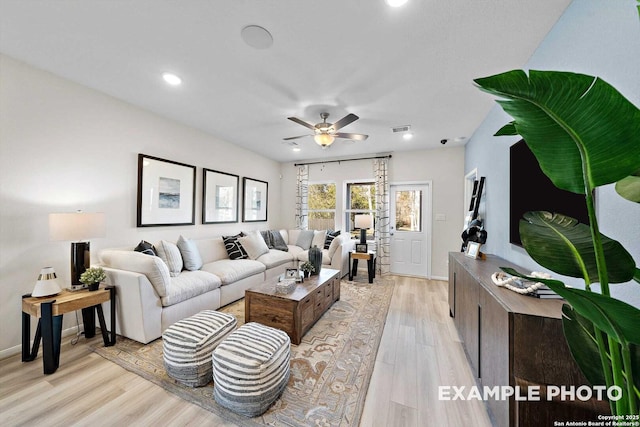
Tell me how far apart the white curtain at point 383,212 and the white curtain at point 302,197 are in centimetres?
175

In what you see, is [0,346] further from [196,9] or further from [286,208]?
[286,208]

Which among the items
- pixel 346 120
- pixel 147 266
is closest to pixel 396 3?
pixel 346 120

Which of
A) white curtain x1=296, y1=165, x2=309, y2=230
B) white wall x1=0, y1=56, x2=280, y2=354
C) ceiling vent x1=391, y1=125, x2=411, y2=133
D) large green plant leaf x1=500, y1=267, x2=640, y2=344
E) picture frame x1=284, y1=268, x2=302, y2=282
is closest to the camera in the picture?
large green plant leaf x1=500, y1=267, x2=640, y2=344

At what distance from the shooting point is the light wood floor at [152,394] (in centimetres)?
148

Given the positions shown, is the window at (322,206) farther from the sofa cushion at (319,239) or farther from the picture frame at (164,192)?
the picture frame at (164,192)

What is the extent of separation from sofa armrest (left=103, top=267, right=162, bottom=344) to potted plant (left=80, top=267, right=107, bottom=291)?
0.12 meters

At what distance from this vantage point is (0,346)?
203 cm

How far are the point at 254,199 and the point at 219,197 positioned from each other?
96 cm

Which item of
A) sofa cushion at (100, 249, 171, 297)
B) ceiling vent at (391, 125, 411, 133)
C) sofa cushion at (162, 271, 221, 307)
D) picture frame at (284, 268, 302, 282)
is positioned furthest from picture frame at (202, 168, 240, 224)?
ceiling vent at (391, 125, 411, 133)

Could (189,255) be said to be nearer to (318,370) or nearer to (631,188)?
(318,370)

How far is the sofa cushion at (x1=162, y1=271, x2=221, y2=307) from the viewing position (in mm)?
2422

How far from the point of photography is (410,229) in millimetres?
4941

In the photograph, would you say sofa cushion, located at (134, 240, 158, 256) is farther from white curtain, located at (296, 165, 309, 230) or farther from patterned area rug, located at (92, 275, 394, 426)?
white curtain, located at (296, 165, 309, 230)

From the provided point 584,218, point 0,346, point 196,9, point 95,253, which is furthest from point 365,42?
point 0,346
